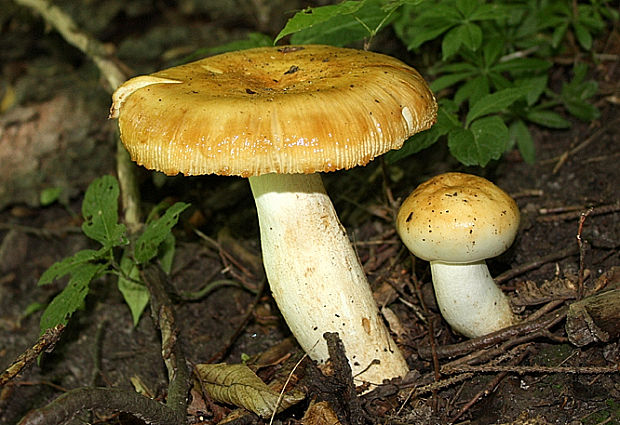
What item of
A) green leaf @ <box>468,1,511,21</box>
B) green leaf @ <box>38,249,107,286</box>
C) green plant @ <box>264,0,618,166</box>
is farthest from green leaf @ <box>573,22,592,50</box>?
green leaf @ <box>38,249,107,286</box>

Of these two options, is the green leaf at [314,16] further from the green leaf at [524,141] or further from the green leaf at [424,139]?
the green leaf at [524,141]

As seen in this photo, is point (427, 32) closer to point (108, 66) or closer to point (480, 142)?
point (480, 142)

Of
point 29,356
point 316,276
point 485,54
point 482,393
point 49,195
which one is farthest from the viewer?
point 49,195

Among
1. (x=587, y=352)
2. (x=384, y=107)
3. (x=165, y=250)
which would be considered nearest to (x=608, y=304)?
(x=587, y=352)

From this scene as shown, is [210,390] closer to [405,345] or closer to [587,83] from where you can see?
[405,345]

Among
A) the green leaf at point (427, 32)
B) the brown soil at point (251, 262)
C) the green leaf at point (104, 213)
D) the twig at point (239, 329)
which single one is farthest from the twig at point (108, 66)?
the green leaf at point (427, 32)

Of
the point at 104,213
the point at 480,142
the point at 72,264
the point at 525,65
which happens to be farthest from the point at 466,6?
the point at 72,264
